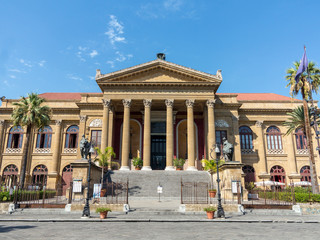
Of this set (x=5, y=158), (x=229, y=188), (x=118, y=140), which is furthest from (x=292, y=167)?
(x=5, y=158)

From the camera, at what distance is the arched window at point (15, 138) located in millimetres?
36438

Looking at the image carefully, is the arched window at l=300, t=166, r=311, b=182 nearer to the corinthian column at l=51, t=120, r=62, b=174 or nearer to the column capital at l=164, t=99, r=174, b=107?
the column capital at l=164, t=99, r=174, b=107

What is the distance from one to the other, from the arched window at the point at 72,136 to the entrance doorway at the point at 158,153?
1081cm

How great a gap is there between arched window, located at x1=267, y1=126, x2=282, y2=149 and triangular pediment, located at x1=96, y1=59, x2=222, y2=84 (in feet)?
38.4

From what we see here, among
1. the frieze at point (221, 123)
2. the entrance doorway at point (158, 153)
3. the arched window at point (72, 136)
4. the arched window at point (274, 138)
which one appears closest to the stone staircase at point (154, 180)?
the entrance doorway at point (158, 153)

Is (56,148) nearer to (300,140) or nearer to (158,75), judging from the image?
(158,75)

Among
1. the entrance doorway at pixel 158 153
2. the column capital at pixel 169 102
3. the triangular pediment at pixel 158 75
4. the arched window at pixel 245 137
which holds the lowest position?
the entrance doorway at pixel 158 153

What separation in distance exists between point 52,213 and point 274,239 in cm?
1269

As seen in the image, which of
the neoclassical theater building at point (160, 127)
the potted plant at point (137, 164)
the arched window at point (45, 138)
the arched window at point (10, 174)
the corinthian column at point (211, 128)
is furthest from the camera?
the arched window at point (45, 138)

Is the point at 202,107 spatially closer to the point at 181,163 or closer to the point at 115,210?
the point at 181,163

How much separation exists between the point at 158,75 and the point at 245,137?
49.3 feet

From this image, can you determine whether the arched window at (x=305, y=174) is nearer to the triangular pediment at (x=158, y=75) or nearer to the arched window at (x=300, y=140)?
the arched window at (x=300, y=140)

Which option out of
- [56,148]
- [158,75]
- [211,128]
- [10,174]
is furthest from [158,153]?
[10,174]

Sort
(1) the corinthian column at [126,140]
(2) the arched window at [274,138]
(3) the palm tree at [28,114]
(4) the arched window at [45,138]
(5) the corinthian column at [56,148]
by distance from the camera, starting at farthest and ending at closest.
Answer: (4) the arched window at [45,138], (2) the arched window at [274,138], (5) the corinthian column at [56,148], (1) the corinthian column at [126,140], (3) the palm tree at [28,114]
